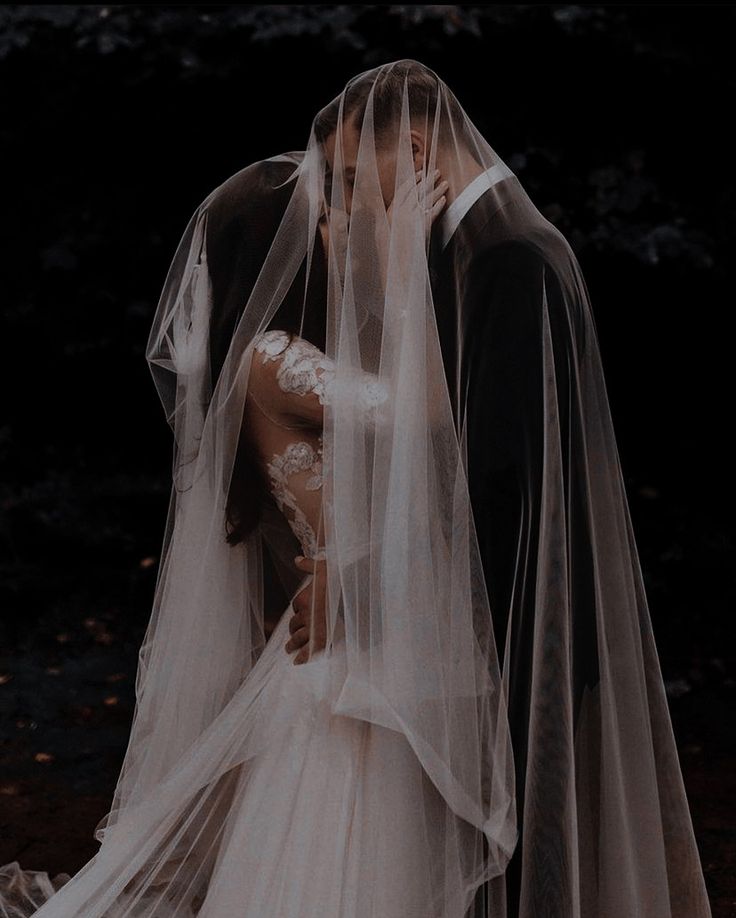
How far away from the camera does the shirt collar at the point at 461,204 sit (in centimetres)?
215

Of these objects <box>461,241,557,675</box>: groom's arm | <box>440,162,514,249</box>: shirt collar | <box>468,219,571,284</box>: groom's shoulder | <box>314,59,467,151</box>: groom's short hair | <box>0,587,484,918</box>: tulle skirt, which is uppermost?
<box>314,59,467,151</box>: groom's short hair

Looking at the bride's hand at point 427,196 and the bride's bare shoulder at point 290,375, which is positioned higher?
the bride's hand at point 427,196

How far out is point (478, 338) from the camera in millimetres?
2119

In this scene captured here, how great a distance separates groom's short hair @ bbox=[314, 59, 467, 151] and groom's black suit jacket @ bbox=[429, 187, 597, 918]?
0.52ft

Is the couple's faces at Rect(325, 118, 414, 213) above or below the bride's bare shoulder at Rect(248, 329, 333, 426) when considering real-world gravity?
above

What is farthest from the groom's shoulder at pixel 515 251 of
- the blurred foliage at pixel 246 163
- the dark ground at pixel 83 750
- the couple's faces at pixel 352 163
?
the blurred foliage at pixel 246 163

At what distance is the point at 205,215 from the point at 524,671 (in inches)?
44.5

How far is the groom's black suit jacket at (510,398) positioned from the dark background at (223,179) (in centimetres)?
235

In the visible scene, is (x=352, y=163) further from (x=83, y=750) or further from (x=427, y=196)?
(x=83, y=750)

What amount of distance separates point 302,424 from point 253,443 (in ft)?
0.50

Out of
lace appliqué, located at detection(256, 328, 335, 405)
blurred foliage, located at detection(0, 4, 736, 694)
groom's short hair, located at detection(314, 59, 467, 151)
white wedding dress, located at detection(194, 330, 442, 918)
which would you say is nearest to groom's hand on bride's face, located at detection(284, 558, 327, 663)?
white wedding dress, located at detection(194, 330, 442, 918)

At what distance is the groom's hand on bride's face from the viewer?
2309 millimetres

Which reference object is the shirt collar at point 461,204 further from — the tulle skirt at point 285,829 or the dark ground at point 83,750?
the dark ground at point 83,750

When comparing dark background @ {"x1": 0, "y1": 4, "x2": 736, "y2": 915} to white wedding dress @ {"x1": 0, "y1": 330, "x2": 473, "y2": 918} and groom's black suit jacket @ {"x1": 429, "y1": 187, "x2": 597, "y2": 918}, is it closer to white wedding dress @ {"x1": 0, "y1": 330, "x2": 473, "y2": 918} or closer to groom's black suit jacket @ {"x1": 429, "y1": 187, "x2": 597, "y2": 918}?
white wedding dress @ {"x1": 0, "y1": 330, "x2": 473, "y2": 918}
